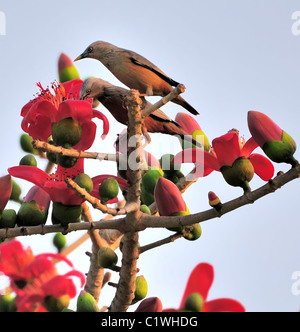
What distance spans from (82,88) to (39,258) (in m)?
1.26

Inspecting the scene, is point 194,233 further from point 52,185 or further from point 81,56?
point 81,56

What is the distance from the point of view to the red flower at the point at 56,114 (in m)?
2.05

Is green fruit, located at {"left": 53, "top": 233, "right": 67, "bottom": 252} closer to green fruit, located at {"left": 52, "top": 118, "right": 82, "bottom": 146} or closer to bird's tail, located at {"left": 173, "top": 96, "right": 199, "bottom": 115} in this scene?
bird's tail, located at {"left": 173, "top": 96, "right": 199, "bottom": 115}

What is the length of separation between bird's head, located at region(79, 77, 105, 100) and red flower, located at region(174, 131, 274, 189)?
673 mm

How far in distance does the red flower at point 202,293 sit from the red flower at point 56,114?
69 cm

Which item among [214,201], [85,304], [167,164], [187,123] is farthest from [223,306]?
[187,123]

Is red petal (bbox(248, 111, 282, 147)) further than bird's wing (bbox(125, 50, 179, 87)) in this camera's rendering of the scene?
No

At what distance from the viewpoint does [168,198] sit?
2.12 meters

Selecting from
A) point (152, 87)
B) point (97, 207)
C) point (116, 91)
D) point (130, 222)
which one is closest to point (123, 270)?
point (130, 222)

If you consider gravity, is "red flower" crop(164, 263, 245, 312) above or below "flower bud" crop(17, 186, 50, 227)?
below

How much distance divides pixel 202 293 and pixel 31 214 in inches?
30.0

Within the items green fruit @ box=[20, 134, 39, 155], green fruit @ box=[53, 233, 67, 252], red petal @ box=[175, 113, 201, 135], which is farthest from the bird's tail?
green fruit @ box=[53, 233, 67, 252]

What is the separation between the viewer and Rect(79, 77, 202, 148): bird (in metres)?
2.78

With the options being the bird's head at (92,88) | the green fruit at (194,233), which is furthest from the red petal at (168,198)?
the bird's head at (92,88)
